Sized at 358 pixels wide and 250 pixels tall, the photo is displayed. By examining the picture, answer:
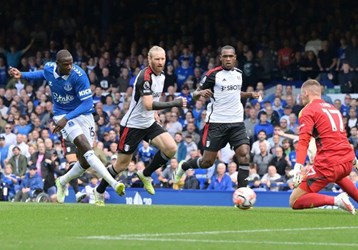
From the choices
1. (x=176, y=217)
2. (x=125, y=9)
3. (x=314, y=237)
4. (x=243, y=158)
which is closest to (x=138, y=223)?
(x=176, y=217)

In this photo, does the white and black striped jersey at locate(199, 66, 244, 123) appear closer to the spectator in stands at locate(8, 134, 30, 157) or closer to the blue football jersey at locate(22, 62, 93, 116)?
the blue football jersey at locate(22, 62, 93, 116)

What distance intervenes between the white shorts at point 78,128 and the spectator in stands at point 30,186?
9.37 m

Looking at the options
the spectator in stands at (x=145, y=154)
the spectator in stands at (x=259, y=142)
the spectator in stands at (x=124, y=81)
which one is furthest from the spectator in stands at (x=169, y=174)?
the spectator in stands at (x=124, y=81)

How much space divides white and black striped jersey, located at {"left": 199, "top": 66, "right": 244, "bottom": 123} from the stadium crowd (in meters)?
6.50

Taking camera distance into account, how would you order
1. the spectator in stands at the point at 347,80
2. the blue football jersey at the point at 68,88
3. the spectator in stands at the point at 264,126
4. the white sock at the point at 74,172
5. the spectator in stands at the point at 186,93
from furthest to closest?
the spectator in stands at the point at 186,93 < the spectator in stands at the point at 347,80 < the spectator in stands at the point at 264,126 < the white sock at the point at 74,172 < the blue football jersey at the point at 68,88

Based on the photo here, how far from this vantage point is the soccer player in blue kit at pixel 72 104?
1672 cm

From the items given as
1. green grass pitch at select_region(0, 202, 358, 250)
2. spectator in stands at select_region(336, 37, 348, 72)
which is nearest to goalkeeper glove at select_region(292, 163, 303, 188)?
green grass pitch at select_region(0, 202, 358, 250)

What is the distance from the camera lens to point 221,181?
24.5 meters

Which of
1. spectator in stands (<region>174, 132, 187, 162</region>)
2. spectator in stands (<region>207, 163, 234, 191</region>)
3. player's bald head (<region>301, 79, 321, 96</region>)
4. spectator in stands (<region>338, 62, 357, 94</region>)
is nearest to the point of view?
player's bald head (<region>301, 79, 321, 96</region>)

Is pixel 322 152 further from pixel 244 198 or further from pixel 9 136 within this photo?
pixel 9 136

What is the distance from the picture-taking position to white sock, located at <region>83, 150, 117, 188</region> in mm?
16266

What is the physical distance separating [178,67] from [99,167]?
15.3 meters

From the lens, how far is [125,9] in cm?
3809

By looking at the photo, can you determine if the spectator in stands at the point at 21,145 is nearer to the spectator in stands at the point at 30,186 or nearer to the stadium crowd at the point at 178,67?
the stadium crowd at the point at 178,67
